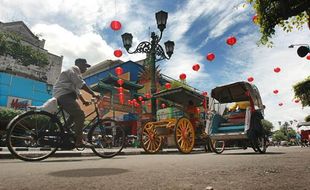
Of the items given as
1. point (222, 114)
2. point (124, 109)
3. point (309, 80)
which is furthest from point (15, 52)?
point (309, 80)

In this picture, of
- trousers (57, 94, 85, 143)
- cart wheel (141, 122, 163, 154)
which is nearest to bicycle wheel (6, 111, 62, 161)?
trousers (57, 94, 85, 143)

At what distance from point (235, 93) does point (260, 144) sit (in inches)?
91.0

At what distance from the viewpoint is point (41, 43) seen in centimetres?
3988

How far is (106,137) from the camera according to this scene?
21.1ft

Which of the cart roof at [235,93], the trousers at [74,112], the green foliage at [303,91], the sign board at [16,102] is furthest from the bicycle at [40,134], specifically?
the green foliage at [303,91]

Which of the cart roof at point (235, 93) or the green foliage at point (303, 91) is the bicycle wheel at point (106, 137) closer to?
the cart roof at point (235, 93)

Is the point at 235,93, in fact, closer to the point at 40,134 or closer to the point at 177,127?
the point at 177,127

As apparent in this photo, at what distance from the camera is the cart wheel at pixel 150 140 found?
382 inches

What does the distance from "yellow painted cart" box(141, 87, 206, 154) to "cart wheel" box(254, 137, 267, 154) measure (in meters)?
2.03

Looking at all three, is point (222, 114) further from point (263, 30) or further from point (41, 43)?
point (41, 43)

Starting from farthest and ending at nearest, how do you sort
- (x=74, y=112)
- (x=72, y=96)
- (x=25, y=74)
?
(x=25, y=74) < (x=72, y=96) < (x=74, y=112)

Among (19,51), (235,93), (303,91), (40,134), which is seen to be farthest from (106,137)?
(19,51)

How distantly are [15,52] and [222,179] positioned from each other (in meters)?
36.6

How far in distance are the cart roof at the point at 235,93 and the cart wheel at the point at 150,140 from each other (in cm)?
265
